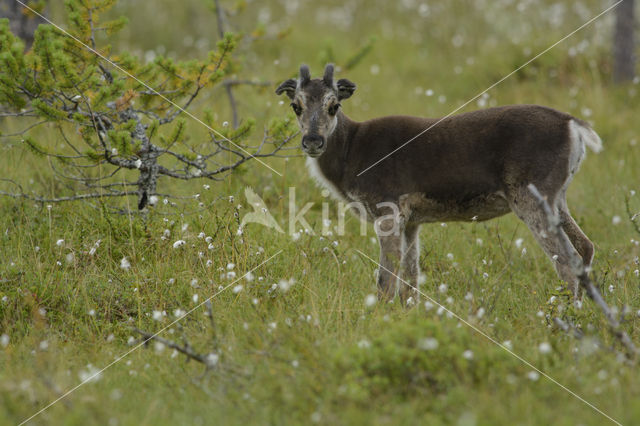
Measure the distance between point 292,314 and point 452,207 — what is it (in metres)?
2.10

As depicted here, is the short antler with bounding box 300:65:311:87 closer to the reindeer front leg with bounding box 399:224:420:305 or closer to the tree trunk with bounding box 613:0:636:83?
the reindeer front leg with bounding box 399:224:420:305

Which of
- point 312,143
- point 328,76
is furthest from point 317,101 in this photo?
point 312,143

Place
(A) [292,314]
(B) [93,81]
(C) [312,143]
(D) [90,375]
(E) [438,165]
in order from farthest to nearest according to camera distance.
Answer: (E) [438,165], (C) [312,143], (B) [93,81], (A) [292,314], (D) [90,375]

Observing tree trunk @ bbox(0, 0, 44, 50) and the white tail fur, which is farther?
tree trunk @ bbox(0, 0, 44, 50)

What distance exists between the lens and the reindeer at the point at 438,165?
20.0 feet

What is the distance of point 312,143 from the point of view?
6215 millimetres

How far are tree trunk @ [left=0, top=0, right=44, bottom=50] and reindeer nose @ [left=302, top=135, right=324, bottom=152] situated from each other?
5.12 m

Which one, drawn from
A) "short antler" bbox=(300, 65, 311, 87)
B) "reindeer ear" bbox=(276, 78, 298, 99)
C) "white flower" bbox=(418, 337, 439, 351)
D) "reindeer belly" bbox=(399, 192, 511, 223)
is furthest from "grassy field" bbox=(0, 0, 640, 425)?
"short antler" bbox=(300, 65, 311, 87)

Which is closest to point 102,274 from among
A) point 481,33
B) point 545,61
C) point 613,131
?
point 613,131

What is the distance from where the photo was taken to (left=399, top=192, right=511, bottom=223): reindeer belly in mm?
6383

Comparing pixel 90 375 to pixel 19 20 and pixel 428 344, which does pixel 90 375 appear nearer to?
pixel 428 344

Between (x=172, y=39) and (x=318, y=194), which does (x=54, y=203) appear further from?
(x=172, y=39)

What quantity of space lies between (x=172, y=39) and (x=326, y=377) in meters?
12.4

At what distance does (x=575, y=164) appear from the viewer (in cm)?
620
